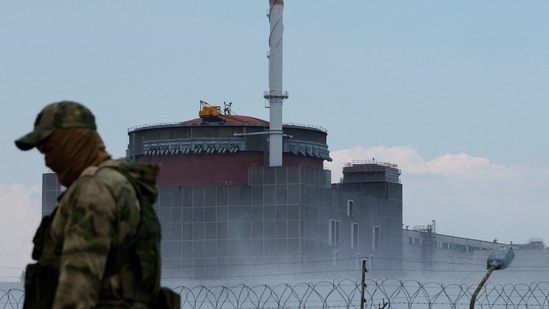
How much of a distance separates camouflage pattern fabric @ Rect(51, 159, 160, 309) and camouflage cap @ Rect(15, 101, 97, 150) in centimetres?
15

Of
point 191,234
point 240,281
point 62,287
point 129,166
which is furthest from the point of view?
point 191,234

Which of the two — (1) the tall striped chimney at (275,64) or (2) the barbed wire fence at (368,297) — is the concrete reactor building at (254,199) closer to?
(1) the tall striped chimney at (275,64)

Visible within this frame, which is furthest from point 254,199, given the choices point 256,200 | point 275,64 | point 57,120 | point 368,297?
point 57,120

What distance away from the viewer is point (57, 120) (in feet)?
15.4

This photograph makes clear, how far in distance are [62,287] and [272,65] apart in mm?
103376

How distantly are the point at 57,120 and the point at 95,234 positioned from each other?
0.41m

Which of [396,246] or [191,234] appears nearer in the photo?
[191,234]

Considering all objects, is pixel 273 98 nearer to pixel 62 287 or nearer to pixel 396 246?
pixel 396 246

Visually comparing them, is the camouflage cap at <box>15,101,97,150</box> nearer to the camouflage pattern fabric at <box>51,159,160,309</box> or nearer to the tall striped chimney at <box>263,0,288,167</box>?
the camouflage pattern fabric at <box>51,159,160,309</box>

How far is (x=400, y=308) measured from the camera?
278 ft

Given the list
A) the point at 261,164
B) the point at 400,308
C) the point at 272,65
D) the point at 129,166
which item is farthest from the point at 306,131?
the point at 129,166

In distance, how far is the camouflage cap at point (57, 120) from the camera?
184 inches

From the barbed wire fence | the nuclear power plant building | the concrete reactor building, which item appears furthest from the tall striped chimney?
the barbed wire fence

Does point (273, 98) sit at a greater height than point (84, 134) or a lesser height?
greater
